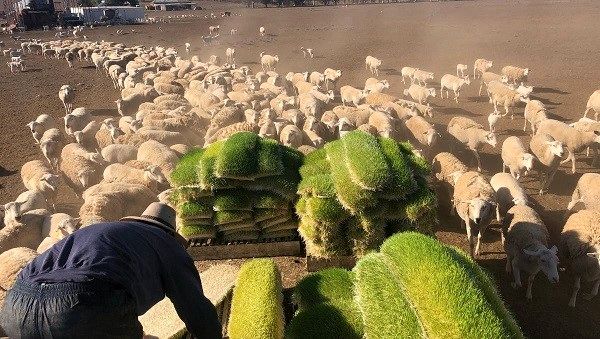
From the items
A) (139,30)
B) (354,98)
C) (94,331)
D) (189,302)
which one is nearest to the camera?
(94,331)

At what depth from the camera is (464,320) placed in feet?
7.54

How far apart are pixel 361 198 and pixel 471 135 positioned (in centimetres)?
801

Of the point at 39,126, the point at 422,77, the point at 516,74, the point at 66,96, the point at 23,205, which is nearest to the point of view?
the point at 23,205

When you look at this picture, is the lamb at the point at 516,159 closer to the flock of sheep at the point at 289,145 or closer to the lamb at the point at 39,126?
the flock of sheep at the point at 289,145

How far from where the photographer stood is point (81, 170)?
10.5 m

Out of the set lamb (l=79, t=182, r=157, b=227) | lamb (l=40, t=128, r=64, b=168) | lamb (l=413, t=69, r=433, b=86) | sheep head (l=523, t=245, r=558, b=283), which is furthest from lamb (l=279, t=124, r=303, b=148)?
lamb (l=413, t=69, r=433, b=86)

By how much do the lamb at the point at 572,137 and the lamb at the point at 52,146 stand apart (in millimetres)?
14925

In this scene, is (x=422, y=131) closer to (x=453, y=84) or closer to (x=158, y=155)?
(x=158, y=155)

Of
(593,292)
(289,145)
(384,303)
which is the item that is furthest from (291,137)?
(384,303)

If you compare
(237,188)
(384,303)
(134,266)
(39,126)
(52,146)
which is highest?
(134,266)

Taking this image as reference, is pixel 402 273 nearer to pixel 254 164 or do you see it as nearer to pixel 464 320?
pixel 464 320

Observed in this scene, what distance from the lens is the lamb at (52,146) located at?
40.5 feet

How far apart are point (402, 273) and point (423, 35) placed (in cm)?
3978

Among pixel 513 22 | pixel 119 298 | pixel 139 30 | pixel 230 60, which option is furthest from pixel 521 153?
pixel 139 30
